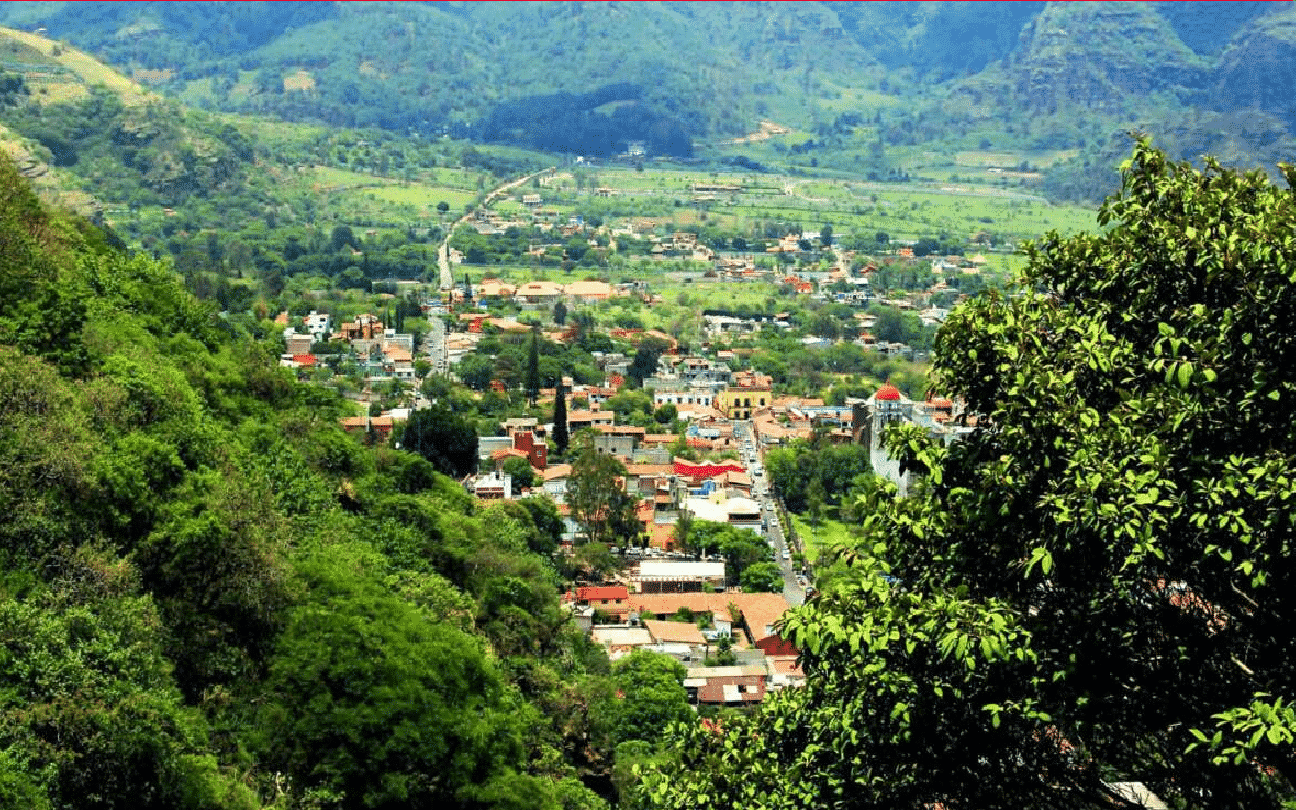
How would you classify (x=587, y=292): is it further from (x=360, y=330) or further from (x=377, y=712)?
(x=377, y=712)

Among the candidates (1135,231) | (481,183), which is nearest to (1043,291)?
(1135,231)

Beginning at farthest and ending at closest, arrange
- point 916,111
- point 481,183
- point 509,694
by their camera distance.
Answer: point 916,111, point 481,183, point 509,694

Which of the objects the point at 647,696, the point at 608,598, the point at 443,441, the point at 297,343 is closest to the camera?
the point at 647,696

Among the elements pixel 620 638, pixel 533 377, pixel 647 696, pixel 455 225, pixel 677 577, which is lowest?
pixel 455 225

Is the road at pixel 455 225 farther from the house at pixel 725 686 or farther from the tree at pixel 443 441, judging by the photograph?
the house at pixel 725 686

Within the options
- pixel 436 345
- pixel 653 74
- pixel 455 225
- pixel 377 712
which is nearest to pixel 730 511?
pixel 436 345

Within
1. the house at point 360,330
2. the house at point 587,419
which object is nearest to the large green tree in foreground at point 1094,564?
the house at point 587,419

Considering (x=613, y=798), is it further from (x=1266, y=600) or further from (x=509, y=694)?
(x=1266, y=600)
